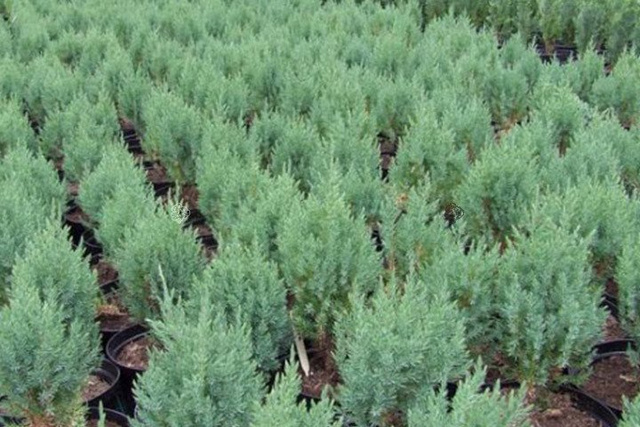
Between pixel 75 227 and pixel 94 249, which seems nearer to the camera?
pixel 94 249

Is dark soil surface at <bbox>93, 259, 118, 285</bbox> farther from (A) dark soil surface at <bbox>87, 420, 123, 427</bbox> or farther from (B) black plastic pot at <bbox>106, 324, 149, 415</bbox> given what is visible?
(A) dark soil surface at <bbox>87, 420, 123, 427</bbox>

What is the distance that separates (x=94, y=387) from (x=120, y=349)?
260 mm

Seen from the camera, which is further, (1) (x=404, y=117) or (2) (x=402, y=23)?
(2) (x=402, y=23)

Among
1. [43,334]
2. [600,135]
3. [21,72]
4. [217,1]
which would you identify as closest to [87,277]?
[43,334]

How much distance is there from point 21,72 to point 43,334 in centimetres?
342

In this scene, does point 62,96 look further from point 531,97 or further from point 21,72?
point 531,97

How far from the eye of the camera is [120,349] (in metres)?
3.59

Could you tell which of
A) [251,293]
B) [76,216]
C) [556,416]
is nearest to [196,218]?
[76,216]

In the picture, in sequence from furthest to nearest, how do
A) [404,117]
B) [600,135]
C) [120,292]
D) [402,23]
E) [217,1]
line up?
[217,1]
[402,23]
[404,117]
[600,135]
[120,292]

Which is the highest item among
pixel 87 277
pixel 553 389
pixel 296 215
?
pixel 296 215

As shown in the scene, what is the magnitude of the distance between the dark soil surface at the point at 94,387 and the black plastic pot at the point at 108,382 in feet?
0.04

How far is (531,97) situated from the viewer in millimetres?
5336

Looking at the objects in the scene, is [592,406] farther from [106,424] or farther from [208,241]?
[208,241]

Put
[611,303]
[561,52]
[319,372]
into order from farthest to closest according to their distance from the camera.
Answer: [561,52], [611,303], [319,372]
